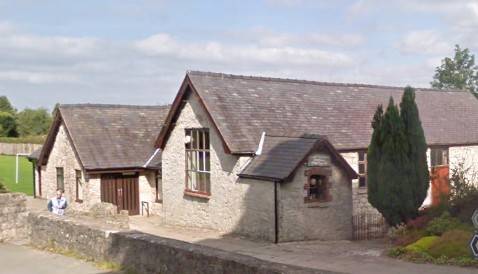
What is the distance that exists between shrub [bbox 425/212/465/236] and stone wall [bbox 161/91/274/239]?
5007mm

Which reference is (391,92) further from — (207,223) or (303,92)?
(207,223)

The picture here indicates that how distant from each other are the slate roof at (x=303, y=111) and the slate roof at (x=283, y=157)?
2.28ft

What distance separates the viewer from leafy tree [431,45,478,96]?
61.5 meters

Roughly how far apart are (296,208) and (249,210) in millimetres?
1909

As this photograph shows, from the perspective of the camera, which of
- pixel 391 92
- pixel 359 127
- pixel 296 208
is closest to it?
pixel 296 208

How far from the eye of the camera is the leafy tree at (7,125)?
8412 cm

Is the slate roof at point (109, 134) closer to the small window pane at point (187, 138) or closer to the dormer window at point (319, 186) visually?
the small window pane at point (187, 138)

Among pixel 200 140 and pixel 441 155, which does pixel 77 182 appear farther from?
pixel 441 155

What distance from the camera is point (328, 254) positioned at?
54.3 ft

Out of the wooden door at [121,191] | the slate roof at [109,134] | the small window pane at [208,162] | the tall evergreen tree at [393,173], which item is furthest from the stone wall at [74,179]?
the tall evergreen tree at [393,173]

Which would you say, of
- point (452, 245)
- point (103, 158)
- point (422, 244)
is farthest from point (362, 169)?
point (103, 158)

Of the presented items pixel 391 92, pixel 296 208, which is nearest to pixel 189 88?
pixel 296 208

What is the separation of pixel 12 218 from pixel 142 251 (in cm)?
638

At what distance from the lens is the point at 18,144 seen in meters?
69.2
